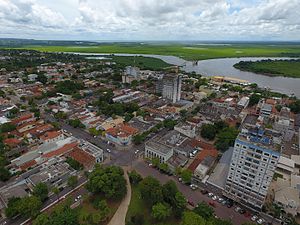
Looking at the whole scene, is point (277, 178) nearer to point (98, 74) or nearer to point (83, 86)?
point (83, 86)

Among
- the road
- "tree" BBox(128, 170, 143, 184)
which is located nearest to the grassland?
the road

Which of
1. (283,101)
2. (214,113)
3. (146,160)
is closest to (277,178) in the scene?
(146,160)

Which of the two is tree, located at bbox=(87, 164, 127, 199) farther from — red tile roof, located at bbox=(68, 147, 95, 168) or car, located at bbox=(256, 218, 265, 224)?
car, located at bbox=(256, 218, 265, 224)

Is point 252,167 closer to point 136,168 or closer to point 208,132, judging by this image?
point 136,168

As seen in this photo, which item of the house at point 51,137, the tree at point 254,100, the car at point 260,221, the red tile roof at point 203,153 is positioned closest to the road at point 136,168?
the car at point 260,221

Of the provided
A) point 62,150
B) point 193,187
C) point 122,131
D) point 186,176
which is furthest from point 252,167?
point 62,150
